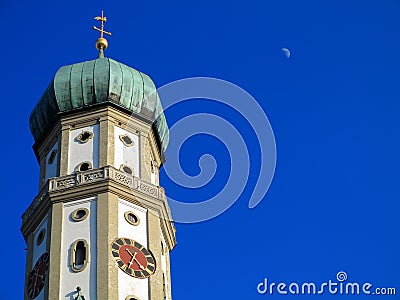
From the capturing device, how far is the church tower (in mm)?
42188

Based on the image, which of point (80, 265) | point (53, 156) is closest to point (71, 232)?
point (80, 265)

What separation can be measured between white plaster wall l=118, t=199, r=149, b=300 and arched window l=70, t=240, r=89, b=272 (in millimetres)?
1219

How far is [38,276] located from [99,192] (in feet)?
11.4

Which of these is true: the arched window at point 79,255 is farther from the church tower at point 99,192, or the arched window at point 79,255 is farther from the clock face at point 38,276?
the clock face at point 38,276

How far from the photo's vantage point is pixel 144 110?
4781 centimetres

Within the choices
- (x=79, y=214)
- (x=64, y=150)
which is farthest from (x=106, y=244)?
(x=64, y=150)

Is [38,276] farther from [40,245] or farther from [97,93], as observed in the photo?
[97,93]

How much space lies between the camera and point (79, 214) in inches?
1721

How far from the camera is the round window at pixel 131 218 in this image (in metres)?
43.8

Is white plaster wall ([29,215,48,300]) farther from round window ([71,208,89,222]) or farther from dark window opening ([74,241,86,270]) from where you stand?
dark window opening ([74,241,86,270])

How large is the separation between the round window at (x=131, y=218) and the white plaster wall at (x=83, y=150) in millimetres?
2271

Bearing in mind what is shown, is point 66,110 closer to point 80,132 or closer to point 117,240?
point 80,132

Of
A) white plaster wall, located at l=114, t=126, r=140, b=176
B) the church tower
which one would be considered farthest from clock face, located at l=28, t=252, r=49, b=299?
white plaster wall, located at l=114, t=126, r=140, b=176

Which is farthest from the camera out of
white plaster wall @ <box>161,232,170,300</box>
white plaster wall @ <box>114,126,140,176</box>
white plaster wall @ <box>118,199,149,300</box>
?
white plaster wall @ <box>114,126,140,176</box>
